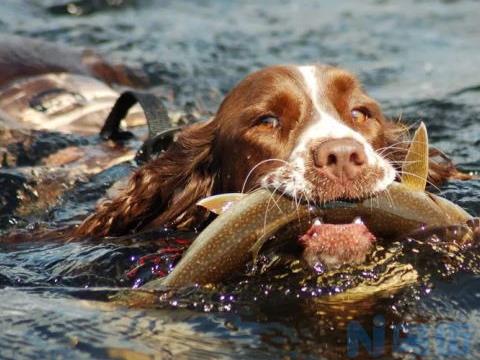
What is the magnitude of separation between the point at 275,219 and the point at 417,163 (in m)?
0.62

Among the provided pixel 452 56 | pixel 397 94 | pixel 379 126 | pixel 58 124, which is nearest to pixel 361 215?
pixel 379 126

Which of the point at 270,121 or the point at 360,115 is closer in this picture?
the point at 270,121

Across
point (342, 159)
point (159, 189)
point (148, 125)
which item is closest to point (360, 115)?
point (342, 159)

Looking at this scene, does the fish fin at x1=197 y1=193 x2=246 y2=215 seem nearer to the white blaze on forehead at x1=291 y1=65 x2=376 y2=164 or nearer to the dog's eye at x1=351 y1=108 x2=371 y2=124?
the white blaze on forehead at x1=291 y1=65 x2=376 y2=164

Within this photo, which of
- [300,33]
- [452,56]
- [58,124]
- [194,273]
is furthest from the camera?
[300,33]

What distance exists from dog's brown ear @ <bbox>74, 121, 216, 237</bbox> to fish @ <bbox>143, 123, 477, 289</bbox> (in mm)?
1094

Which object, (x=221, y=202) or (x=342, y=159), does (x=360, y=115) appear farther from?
(x=221, y=202)

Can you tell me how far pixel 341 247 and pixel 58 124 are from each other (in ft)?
11.1

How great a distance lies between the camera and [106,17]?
11.7 meters

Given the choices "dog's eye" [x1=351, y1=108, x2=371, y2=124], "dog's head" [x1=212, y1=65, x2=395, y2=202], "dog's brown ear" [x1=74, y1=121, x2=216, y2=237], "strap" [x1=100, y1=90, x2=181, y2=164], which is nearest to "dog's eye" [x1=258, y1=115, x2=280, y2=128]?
"dog's head" [x1=212, y1=65, x2=395, y2=202]

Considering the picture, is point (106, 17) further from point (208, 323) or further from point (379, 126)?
point (208, 323)

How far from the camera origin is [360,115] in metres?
5.02

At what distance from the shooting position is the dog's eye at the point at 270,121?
15.9 feet

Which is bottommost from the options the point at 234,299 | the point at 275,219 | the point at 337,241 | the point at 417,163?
the point at 234,299
